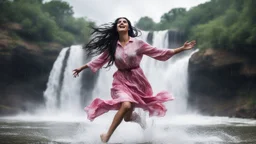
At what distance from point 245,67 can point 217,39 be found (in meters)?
2.44

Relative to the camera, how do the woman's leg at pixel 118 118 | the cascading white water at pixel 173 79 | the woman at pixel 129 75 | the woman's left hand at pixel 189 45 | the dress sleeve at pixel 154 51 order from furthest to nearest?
the cascading white water at pixel 173 79, the dress sleeve at pixel 154 51, the woman at pixel 129 75, the woman's left hand at pixel 189 45, the woman's leg at pixel 118 118

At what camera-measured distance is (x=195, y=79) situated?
80.5 ft

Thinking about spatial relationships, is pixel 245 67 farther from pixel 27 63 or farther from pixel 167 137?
pixel 167 137

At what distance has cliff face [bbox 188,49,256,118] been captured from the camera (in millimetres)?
22469

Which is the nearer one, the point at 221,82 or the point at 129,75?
the point at 129,75

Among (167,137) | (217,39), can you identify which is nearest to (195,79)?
(217,39)

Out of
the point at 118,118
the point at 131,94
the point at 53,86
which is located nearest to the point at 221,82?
the point at 53,86

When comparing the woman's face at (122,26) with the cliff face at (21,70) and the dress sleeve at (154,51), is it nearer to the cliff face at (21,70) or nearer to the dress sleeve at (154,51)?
the dress sleeve at (154,51)

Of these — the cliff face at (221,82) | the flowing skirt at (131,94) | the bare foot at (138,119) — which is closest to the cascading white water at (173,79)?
the cliff face at (221,82)

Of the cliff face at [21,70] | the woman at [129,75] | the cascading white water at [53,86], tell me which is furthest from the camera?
the cascading white water at [53,86]

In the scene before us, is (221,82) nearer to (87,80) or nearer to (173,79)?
(173,79)

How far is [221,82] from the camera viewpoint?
78.8 ft

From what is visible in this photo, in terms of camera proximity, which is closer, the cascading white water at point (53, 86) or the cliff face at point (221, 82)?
the cliff face at point (221, 82)

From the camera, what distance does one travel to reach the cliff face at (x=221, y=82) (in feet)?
73.7
